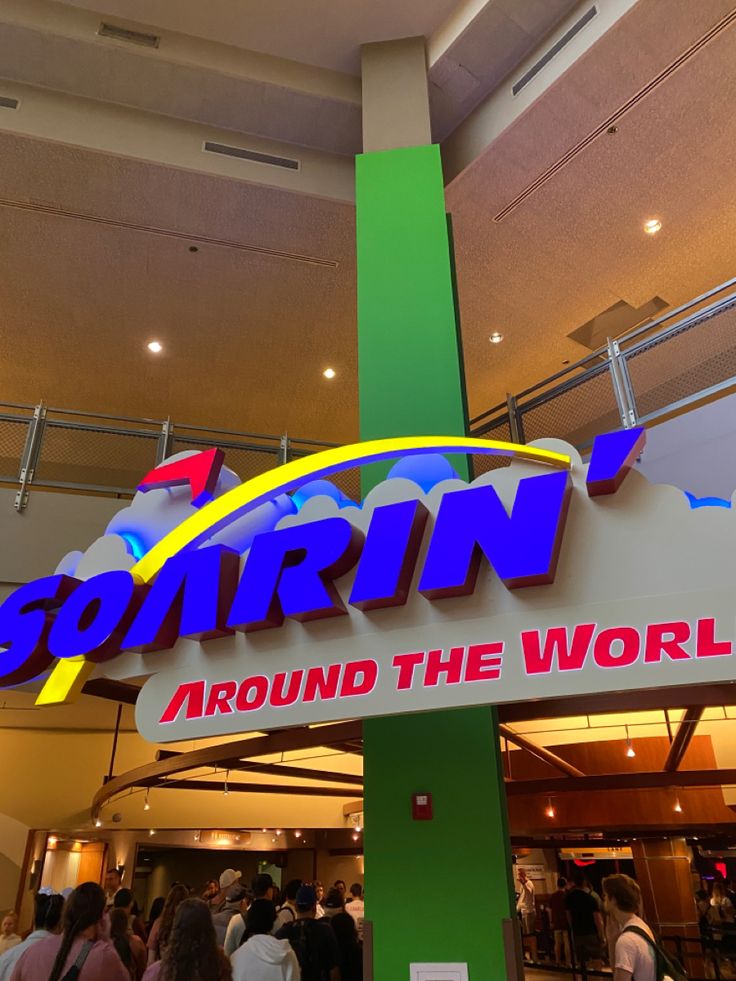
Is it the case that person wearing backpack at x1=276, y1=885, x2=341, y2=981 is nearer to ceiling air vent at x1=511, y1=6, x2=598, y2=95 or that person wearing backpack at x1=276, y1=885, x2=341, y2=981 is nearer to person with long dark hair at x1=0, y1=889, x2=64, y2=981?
person with long dark hair at x1=0, y1=889, x2=64, y2=981

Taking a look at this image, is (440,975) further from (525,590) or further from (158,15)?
(158,15)

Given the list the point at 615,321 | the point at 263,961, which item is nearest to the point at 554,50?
the point at 615,321

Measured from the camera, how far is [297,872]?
14508 millimetres

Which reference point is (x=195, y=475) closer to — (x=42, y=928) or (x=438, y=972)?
(x=42, y=928)

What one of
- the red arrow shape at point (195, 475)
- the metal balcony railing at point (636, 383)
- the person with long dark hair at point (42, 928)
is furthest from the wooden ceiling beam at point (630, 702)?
the person with long dark hair at point (42, 928)

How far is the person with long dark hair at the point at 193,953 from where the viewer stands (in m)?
2.99

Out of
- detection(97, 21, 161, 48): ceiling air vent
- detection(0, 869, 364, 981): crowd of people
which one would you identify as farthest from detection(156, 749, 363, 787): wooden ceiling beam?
detection(97, 21, 161, 48): ceiling air vent

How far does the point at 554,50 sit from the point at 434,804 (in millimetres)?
7069

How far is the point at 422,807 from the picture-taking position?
407 cm

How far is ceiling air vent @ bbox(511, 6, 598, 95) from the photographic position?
22.7 feet

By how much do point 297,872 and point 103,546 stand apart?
482 inches

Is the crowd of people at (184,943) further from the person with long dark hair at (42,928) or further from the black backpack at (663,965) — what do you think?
the black backpack at (663,965)

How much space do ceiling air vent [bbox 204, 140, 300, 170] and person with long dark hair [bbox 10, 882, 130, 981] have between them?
7403 mm

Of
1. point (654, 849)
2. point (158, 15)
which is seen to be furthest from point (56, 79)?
point (654, 849)
